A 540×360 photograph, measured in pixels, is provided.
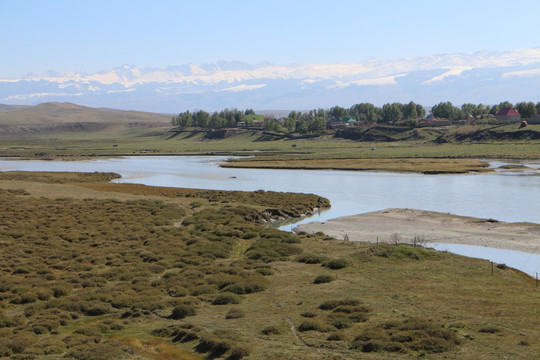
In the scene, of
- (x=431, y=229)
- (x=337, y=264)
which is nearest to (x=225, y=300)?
(x=337, y=264)

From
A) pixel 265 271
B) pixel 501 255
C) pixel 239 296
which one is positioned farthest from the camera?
pixel 501 255

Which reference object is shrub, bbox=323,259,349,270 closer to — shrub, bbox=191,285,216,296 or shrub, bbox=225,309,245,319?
shrub, bbox=191,285,216,296

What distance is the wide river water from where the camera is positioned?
65812 millimetres

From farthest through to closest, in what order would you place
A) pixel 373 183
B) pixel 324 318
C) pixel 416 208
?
1. pixel 373 183
2. pixel 416 208
3. pixel 324 318

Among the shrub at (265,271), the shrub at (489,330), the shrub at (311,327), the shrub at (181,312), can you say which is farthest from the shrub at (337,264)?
the shrub at (489,330)

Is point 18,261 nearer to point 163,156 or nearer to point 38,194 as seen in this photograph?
point 38,194

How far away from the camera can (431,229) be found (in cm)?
5462

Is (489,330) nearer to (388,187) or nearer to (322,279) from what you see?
(322,279)

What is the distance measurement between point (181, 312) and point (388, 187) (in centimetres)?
6592

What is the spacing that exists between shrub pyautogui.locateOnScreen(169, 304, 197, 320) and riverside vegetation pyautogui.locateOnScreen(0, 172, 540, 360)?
0.07 meters

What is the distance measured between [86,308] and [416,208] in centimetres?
4591

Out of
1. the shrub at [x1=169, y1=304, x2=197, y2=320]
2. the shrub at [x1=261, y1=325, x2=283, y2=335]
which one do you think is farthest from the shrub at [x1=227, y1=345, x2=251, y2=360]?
the shrub at [x1=169, y1=304, x2=197, y2=320]

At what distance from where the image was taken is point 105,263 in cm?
4034

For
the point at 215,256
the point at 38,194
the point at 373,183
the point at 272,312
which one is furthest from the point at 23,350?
the point at 373,183
